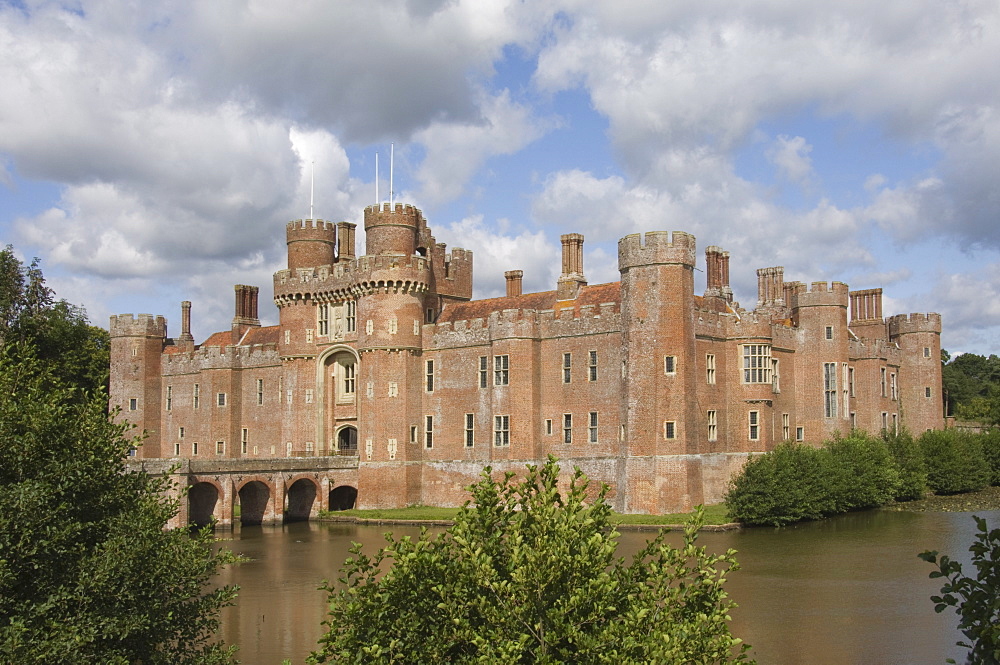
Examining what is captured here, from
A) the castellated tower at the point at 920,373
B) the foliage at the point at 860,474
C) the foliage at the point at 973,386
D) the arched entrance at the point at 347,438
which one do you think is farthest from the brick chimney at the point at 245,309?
the foliage at the point at 973,386

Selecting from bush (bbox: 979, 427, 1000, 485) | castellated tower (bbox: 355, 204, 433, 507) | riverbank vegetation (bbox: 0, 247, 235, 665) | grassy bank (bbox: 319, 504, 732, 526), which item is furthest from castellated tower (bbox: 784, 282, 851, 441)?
riverbank vegetation (bbox: 0, 247, 235, 665)

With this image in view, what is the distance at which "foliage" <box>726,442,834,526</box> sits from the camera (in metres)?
41.0

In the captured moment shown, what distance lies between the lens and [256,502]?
5016 cm

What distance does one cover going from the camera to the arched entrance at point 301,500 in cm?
5134

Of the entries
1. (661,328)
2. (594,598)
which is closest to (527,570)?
(594,598)

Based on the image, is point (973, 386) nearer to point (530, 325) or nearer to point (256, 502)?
point (530, 325)

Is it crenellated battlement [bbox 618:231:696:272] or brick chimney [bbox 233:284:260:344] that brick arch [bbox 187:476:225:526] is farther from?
crenellated battlement [bbox 618:231:696:272]

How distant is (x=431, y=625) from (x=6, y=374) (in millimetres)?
9593

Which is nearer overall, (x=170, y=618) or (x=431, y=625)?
(x=431, y=625)

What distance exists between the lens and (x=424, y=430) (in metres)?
52.1

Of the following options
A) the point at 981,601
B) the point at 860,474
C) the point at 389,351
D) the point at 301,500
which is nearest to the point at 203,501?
the point at 301,500

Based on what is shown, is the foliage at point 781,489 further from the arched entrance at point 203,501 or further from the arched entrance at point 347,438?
the arched entrance at point 203,501

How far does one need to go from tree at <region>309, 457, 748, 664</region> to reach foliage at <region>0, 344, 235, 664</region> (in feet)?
15.1

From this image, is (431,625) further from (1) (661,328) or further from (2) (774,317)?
(2) (774,317)
